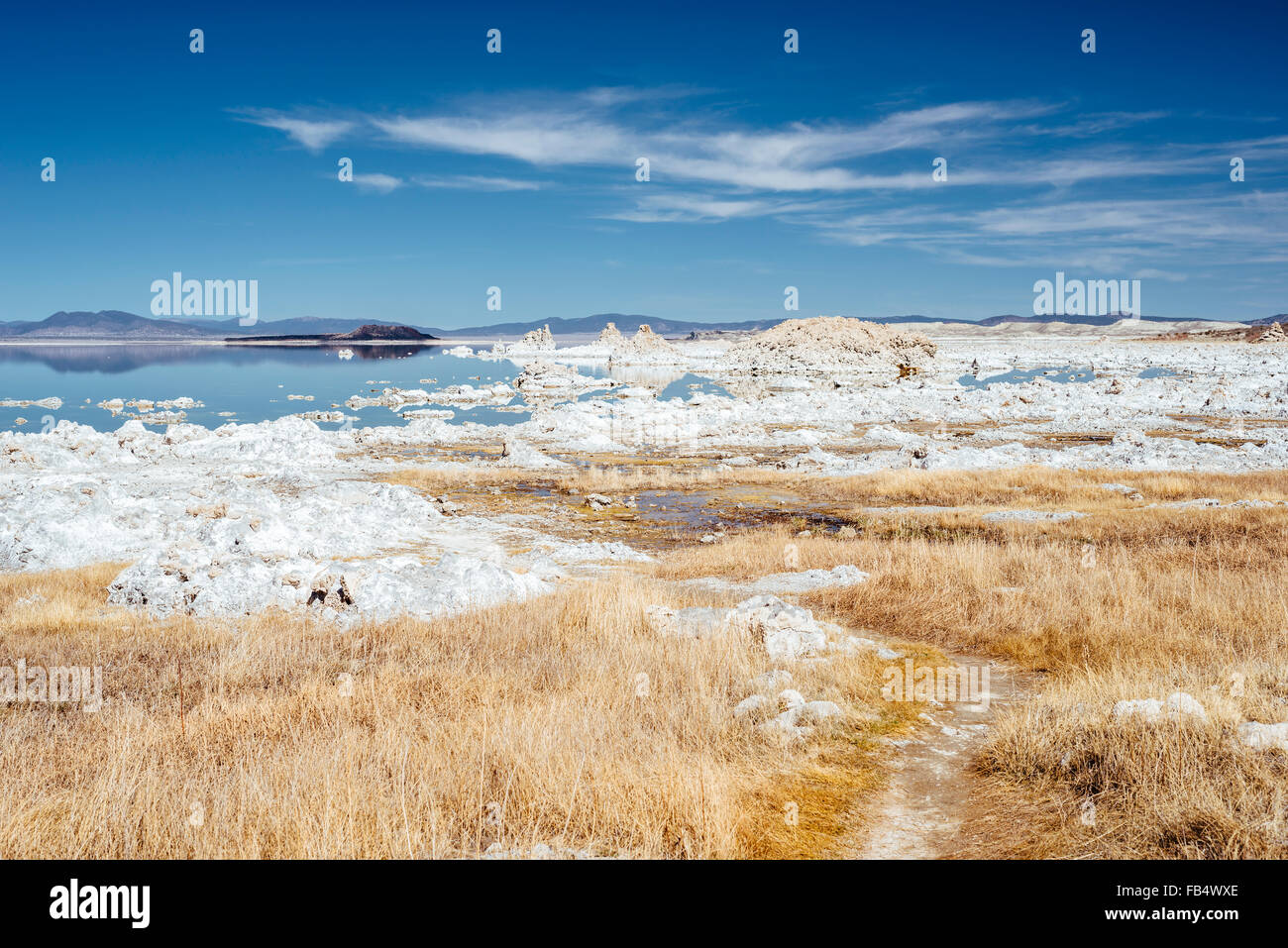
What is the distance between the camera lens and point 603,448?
34625 mm

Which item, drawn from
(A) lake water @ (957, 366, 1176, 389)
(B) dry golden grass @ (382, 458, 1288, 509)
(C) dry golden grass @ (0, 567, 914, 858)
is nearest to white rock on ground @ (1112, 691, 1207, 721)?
(C) dry golden grass @ (0, 567, 914, 858)

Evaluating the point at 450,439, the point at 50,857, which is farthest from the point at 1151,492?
the point at 450,439

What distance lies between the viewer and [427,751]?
513cm

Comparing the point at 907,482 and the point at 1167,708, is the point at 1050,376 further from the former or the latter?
the point at 1167,708

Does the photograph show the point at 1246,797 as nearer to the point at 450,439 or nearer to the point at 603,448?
the point at 603,448

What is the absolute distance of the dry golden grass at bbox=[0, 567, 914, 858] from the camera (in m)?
4.11

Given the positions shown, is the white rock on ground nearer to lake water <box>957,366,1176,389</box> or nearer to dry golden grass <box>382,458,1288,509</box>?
dry golden grass <box>382,458,1288,509</box>

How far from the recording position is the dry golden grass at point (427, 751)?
4113mm

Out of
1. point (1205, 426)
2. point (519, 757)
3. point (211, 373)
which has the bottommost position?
point (519, 757)

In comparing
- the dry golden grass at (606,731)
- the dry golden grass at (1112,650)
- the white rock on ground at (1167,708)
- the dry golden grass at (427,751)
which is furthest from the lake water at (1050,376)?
the white rock on ground at (1167,708)

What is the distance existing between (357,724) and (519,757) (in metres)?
1.87

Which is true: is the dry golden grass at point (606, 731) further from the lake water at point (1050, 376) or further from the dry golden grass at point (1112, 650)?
the lake water at point (1050, 376)

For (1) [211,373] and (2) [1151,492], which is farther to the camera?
(1) [211,373]
